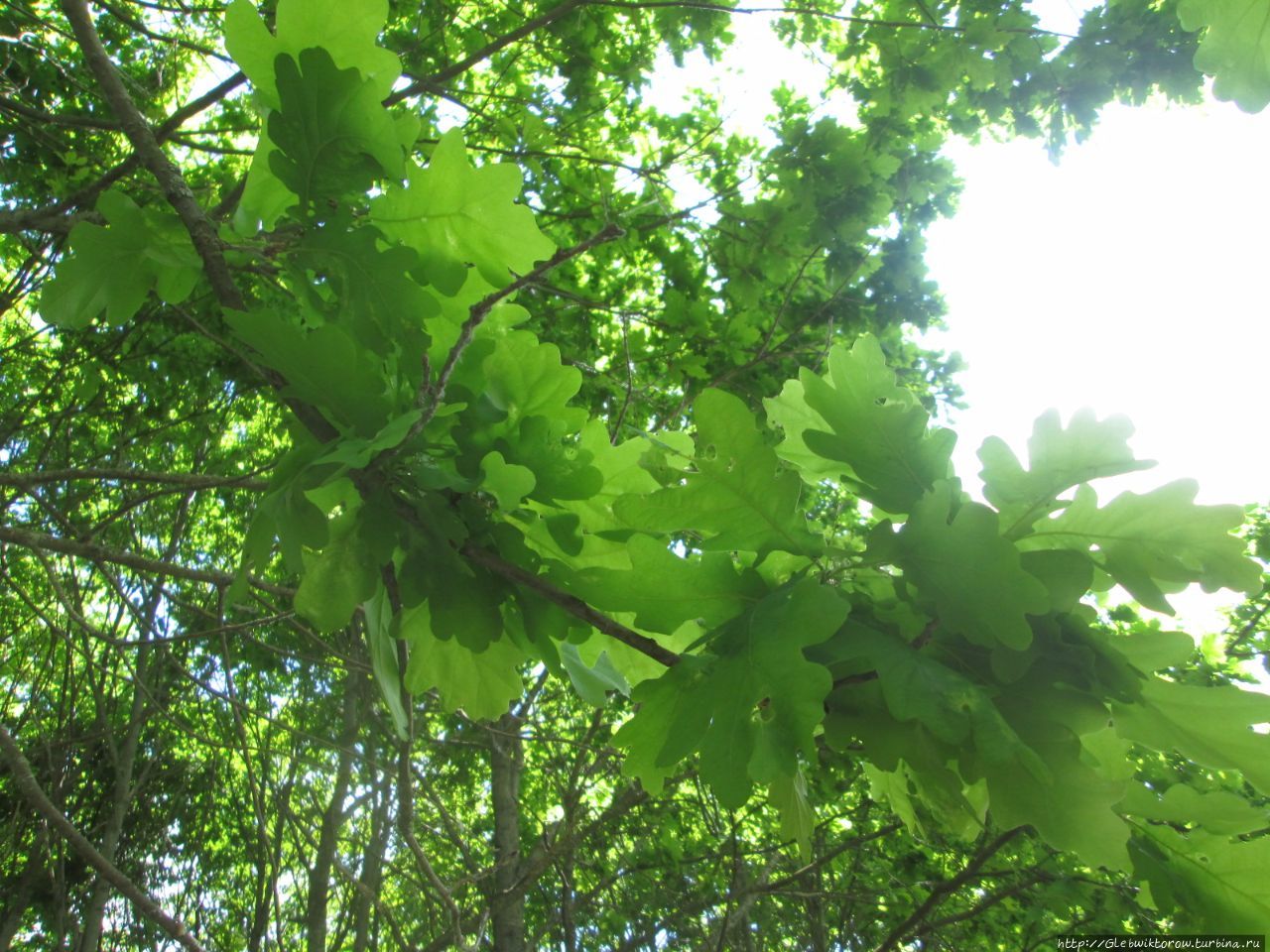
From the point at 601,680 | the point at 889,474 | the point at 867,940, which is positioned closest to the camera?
the point at 889,474

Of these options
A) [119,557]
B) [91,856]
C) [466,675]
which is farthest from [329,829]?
[466,675]

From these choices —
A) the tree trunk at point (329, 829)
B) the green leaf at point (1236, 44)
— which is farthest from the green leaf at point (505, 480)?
the tree trunk at point (329, 829)

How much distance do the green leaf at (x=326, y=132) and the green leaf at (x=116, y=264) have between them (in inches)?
8.8

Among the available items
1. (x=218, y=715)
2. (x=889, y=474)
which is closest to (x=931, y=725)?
(x=889, y=474)

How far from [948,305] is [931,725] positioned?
4.50 meters

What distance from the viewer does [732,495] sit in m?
0.98

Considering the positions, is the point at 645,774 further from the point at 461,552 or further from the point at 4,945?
the point at 4,945

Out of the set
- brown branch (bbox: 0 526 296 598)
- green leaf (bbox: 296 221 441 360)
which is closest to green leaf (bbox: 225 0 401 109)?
green leaf (bbox: 296 221 441 360)

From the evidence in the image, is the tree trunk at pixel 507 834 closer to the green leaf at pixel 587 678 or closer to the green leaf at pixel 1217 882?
the green leaf at pixel 587 678

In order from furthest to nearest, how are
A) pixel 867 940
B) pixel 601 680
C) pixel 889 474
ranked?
pixel 867 940
pixel 601 680
pixel 889 474

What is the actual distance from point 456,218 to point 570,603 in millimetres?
520

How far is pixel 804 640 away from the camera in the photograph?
2.81 feet

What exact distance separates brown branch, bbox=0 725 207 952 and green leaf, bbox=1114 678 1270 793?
222 cm

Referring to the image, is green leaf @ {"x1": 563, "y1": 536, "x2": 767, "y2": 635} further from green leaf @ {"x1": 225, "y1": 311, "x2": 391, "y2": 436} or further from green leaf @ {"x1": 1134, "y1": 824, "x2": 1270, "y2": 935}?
green leaf @ {"x1": 1134, "y1": 824, "x2": 1270, "y2": 935}
